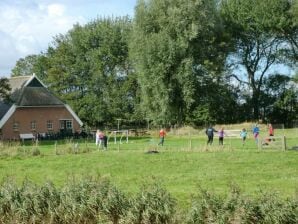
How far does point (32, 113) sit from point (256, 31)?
96.3 feet

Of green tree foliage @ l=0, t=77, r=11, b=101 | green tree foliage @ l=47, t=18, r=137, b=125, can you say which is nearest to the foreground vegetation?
green tree foliage @ l=0, t=77, r=11, b=101

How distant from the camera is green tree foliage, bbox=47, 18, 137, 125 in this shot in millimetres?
80875

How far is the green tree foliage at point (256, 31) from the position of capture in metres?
69.1

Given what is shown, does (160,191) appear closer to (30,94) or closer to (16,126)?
(16,126)

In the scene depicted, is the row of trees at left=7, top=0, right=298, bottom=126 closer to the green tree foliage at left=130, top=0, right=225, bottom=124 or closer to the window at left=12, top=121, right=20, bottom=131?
the green tree foliage at left=130, top=0, right=225, bottom=124

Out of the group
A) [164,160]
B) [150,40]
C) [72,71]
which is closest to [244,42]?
[150,40]

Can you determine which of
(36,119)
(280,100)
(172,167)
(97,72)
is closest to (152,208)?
(172,167)

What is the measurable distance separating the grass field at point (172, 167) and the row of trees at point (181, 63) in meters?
30.2

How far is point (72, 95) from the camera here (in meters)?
81.9

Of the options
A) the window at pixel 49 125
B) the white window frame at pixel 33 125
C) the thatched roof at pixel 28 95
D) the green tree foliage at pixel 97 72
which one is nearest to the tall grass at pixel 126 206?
the thatched roof at pixel 28 95

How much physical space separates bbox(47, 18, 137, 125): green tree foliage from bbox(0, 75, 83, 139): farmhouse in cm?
887

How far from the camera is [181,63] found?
64500mm

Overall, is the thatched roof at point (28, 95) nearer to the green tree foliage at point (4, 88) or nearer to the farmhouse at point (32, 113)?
the farmhouse at point (32, 113)

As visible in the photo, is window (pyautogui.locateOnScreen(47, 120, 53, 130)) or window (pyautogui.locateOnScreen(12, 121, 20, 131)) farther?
window (pyautogui.locateOnScreen(47, 120, 53, 130))
